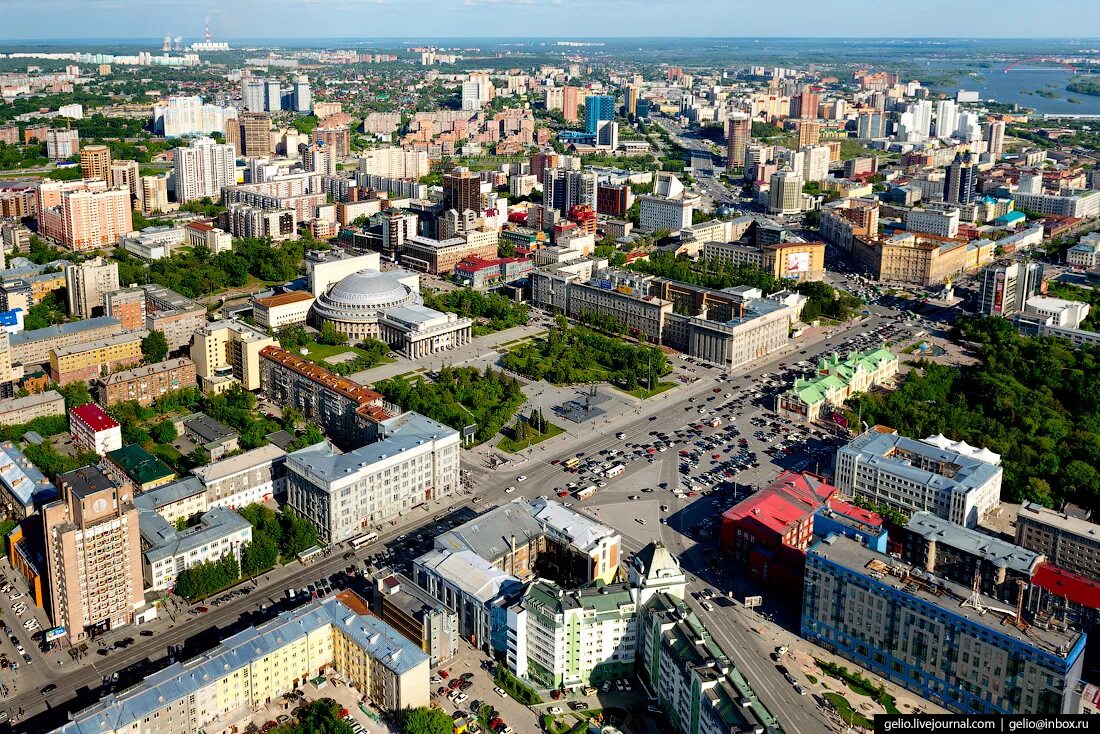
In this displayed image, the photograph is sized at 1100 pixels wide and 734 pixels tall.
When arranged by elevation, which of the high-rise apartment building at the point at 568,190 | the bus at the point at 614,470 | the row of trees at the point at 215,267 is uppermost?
the high-rise apartment building at the point at 568,190

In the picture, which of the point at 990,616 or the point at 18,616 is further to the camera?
the point at 18,616

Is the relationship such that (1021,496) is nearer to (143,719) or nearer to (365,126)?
(143,719)

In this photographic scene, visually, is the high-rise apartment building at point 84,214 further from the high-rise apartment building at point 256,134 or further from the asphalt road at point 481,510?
the asphalt road at point 481,510

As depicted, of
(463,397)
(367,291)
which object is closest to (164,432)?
(463,397)

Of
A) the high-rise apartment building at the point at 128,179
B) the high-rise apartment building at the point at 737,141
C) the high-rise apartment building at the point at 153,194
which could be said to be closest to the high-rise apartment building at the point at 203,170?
the high-rise apartment building at the point at 153,194

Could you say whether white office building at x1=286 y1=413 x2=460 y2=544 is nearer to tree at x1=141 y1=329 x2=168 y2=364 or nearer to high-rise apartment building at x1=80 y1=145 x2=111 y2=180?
tree at x1=141 y1=329 x2=168 y2=364

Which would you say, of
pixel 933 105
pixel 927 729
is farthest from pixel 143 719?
pixel 933 105
